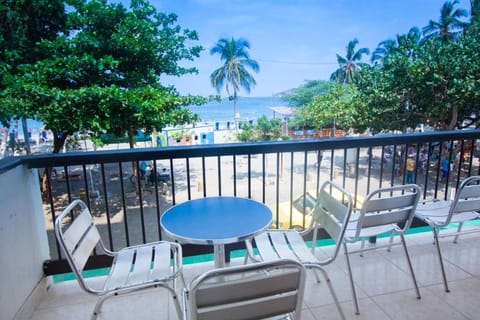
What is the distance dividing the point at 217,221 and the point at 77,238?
65cm

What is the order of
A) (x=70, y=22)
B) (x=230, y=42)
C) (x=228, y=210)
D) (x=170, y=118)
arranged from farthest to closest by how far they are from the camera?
(x=230, y=42) → (x=170, y=118) → (x=70, y=22) → (x=228, y=210)

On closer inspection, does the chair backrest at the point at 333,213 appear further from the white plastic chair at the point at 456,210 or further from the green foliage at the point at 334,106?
the green foliage at the point at 334,106

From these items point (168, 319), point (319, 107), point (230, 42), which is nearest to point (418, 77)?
point (319, 107)

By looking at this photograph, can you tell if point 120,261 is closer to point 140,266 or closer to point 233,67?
point 140,266

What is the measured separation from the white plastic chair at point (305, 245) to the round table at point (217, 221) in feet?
0.68

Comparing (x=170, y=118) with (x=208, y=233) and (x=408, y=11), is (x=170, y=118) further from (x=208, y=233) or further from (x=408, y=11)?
(x=408, y=11)

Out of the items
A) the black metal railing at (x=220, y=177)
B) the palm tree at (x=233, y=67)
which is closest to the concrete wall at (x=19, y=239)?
the black metal railing at (x=220, y=177)

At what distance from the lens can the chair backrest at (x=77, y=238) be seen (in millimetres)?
1199

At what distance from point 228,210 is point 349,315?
0.91m

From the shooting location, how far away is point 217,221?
1448 millimetres

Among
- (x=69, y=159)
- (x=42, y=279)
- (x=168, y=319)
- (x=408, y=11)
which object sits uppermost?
(x=408, y=11)

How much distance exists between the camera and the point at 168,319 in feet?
5.45

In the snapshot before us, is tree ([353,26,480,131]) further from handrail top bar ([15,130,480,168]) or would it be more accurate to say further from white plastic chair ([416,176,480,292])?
white plastic chair ([416,176,480,292])

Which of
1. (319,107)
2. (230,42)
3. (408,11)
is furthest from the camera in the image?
(408,11)
